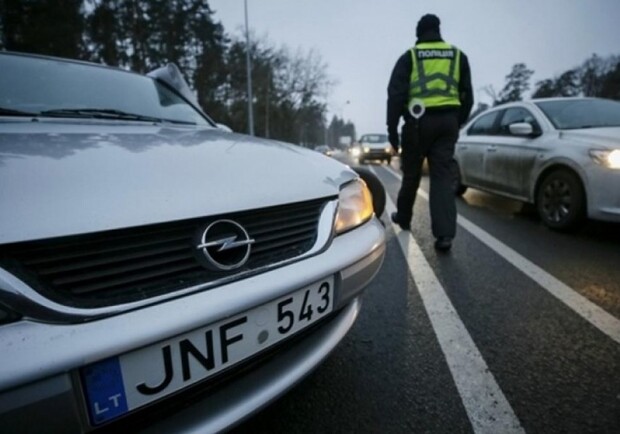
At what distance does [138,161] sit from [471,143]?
4.92 meters

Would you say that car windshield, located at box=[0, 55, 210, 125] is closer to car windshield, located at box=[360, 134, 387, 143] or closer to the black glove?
the black glove

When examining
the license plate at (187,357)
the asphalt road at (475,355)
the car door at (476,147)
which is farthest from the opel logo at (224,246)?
the car door at (476,147)

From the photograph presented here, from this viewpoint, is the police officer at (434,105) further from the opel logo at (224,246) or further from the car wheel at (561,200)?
the opel logo at (224,246)

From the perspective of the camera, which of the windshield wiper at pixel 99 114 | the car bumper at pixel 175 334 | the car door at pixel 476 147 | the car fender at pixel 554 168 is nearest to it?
the car bumper at pixel 175 334

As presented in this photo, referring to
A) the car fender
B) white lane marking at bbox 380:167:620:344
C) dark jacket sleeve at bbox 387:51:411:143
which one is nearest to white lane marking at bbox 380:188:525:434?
white lane marking at bbox 380:167:620:344

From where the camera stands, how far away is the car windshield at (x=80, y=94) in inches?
68.0

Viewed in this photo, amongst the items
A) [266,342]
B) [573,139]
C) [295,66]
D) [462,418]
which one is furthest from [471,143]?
[295,66]

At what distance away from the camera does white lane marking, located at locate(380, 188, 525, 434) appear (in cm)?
122

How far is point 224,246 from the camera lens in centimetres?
97

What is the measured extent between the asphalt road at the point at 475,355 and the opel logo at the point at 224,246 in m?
0.61

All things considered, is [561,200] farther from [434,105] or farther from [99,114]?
[99,114]

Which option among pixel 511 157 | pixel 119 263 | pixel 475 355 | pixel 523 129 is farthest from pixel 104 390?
pixel 511 157

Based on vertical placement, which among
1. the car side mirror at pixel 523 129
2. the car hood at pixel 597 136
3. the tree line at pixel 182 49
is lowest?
the car hood at pixel 597 136

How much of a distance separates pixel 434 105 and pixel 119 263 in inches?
108
